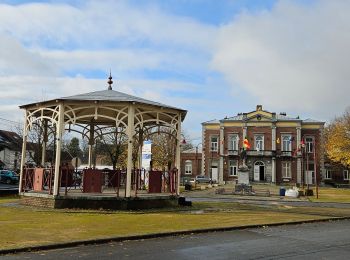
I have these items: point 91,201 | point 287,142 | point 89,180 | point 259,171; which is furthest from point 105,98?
point 287,142

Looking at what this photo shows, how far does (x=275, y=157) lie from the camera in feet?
268

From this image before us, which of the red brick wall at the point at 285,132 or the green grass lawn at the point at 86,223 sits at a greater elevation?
the red brick wall at the point at 285,132

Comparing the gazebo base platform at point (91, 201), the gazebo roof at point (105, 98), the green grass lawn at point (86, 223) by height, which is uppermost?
the gazebo roof at point (105, 98)

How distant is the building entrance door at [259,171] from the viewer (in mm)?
81750

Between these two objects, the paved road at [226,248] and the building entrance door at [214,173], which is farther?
the building entrance door at [214,173]

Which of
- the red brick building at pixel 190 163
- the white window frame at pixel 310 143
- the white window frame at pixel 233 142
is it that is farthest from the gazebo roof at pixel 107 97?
the red brick building at pixel 190 163

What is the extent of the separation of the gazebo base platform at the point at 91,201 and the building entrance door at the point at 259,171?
63803mm

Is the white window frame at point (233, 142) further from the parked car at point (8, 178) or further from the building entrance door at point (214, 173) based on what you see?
the parked car at point (8, 178)

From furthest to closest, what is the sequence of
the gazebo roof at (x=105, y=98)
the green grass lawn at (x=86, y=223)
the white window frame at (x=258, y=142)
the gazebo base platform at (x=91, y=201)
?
the white window frame at (x=258, y=142), the gazebo roof at (x=105, y=98), the gazebo base platform at (x=91, y=201), the green grass lawn at (x=86, y=223)

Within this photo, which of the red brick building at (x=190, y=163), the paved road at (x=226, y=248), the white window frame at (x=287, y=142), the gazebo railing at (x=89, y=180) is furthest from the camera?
the red brick building at (x=190, y=163)

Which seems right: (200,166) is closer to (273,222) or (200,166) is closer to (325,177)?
(325,177)

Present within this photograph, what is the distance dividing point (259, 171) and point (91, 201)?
65.9m

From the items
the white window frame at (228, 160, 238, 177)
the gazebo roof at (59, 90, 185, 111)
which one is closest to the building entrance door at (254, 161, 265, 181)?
the white window frame at (228, 160, 238, 177)

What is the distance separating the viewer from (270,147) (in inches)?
3226
